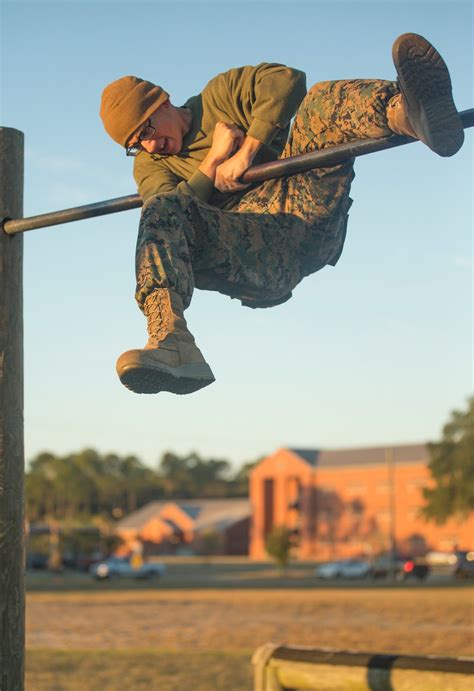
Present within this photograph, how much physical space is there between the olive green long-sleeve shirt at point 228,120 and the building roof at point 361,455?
7799 cm

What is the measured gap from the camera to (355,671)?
4363 mm

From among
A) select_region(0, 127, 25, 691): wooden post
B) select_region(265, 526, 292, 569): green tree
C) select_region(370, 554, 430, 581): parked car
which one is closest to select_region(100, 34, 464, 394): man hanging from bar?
select_region(0, 127, 25, 691): wooden post

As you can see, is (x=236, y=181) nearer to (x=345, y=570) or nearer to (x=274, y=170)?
(x=274, y=170)

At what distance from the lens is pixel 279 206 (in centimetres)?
362

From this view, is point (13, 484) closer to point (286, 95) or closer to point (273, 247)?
point (273, 247)

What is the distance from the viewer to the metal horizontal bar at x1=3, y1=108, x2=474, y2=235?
3.13m

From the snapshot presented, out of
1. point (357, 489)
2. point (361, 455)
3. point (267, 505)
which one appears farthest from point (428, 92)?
point (267, 505)

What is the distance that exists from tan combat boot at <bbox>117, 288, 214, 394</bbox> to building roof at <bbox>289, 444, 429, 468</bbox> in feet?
257

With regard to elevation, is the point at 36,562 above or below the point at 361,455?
below

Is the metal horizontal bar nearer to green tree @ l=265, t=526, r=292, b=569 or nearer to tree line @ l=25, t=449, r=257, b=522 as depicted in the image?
green tree @ l=265, t=526, r=292, b=569

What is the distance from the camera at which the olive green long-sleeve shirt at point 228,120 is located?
3393 millimetres

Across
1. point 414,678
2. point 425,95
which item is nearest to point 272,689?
point 414,678

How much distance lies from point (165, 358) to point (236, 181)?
0.75 meters

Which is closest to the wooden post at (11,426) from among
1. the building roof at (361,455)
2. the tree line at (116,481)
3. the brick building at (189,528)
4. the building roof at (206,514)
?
the building roof at (361,455)
